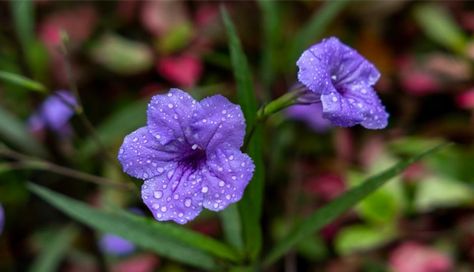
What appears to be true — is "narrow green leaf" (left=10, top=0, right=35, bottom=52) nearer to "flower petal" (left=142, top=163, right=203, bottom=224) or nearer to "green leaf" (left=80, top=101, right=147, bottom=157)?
"green leaf" (left=80, top=101, right=147, bottom=157)

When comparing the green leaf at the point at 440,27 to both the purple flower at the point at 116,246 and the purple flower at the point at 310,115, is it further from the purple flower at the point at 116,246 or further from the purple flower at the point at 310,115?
the purple flower at the point at 116,246

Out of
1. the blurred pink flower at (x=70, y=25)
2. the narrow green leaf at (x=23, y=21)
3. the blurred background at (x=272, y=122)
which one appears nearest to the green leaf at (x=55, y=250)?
the blurred background at (x=272, y=122)

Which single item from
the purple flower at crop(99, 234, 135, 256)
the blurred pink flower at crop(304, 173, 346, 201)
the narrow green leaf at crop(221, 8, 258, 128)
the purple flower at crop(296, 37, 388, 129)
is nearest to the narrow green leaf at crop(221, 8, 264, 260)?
the narrow green leaf at crop(221, 8, 258, 128)

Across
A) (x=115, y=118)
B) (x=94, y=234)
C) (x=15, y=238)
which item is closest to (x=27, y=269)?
(x=15, y=238)

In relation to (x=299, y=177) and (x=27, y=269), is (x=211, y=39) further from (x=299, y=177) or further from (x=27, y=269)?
(x=27, y=269)

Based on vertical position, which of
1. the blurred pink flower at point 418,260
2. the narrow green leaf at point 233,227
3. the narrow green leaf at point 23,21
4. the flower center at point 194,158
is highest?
the flower center at point 194,158

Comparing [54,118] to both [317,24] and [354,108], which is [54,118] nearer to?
[317,24]

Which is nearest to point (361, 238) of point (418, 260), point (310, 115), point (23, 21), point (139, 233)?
point (418, 260)
